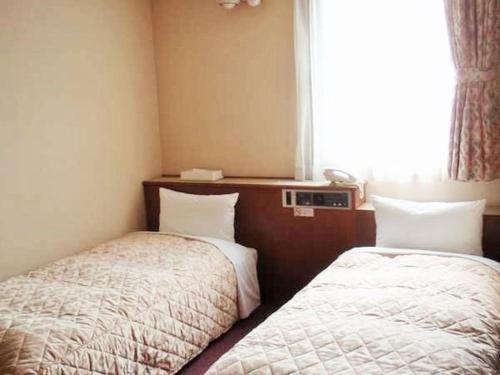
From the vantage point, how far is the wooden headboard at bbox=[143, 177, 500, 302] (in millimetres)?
3021

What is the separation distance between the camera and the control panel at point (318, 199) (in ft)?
9.78

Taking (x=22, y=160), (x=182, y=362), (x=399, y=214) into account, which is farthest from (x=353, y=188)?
(x=22, y=160)

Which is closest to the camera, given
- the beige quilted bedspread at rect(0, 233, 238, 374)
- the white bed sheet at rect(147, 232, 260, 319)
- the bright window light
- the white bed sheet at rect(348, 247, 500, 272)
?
the beige quilted bedspread at rect(0, 233, 238, 374)

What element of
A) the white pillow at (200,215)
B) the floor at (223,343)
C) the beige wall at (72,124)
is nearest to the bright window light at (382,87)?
the white pillow at (200,215)

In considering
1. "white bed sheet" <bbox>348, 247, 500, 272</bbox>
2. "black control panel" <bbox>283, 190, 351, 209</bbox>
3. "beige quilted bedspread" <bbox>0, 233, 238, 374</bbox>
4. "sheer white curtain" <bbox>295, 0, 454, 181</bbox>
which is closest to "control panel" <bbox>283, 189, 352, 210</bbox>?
"black control panel" <bbox>283, 190, 351, 209</bbox>

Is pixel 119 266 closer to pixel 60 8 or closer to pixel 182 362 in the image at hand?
pixel 182 362

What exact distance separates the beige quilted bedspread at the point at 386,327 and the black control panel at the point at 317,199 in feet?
2.30

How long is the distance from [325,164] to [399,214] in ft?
2.30

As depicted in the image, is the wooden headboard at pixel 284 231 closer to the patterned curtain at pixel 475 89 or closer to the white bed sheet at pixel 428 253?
the white bed sheet at pixel 428 253

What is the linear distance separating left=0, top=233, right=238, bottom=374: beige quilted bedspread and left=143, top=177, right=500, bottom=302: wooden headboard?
0.47 meters

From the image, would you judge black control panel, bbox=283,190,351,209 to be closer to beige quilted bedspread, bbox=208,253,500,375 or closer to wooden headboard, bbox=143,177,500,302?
wooden headboard, bbox=143,177,500,302

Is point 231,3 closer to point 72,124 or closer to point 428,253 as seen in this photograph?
point 72,124

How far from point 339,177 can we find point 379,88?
625 millimetres

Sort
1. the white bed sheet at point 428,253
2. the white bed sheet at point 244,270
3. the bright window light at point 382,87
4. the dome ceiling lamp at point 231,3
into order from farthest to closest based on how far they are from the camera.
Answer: the dome ceiling lamp at point 231,3 → the white bed sheet at point 244,270 → the bright window light at point 382,87 → the white bed sheet at point 428,253
